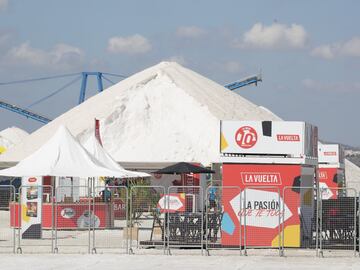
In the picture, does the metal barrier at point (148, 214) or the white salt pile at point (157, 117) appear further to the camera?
the white salt pile at point (157, 117)

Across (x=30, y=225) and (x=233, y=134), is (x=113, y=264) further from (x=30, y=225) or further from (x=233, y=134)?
(x=30, y=225)

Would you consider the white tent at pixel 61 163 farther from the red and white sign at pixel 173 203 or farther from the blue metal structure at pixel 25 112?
the blue metal structure at pixel 25 112

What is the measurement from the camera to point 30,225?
27.5m

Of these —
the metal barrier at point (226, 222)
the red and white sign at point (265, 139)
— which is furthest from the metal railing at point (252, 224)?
the red and white sign at point (265, 139)

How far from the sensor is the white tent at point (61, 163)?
2928cm

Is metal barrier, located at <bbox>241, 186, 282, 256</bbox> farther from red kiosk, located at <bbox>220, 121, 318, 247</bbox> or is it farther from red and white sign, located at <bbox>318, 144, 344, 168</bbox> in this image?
red and white sign, located at <bbox>318, 144, 344, 168</bbox>

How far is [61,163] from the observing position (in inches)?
1174

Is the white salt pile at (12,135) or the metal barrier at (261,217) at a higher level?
the white salt pile at (12,135)

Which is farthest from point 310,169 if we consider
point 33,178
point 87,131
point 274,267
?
point 87,131

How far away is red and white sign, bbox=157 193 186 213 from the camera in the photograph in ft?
79.0

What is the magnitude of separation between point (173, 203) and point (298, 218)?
3490 millimetres

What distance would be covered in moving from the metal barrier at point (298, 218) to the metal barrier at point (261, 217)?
0.70ft

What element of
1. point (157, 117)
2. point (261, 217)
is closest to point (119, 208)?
point (261, 217)

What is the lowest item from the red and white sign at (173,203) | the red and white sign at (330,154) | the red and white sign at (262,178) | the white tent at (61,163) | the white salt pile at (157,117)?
the red and white sign at (173,203)
